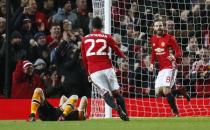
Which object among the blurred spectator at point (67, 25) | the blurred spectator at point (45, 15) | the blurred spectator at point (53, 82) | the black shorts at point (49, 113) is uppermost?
the blurred spectator at point (45, 15)

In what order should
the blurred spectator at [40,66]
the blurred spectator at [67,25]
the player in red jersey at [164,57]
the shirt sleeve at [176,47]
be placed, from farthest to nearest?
the blurred spectator at [67,25], the blurred spectator at [40,66], the player in red jersey at [164,57], the shirt sleeve at [176,47]

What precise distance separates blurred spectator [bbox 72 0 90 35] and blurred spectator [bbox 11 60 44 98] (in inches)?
93.8

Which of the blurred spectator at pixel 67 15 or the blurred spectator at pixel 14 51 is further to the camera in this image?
the blurred spectator at pixel 67 15

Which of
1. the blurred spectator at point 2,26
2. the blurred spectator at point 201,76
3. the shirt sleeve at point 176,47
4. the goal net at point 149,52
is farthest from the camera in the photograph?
the blurred spectator at point 201,76

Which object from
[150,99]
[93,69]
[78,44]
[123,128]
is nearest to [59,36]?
[78,44]

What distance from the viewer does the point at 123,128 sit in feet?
33.1

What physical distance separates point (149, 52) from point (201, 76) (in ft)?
4.62

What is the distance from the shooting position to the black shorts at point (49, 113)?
12555 mm

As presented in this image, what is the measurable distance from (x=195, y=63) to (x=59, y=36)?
336 centimetres

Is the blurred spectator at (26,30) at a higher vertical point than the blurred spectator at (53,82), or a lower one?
higher

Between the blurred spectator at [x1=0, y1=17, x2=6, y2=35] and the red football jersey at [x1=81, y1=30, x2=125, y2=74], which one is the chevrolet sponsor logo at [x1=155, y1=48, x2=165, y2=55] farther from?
the blurred spectator at [x1=0, y1=17, x2=6, y2=35]

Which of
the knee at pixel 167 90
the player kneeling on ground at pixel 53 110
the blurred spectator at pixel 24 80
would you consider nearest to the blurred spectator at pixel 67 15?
the blurred spectator at pixel 24 80

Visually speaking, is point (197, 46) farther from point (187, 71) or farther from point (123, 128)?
point (123, 128)

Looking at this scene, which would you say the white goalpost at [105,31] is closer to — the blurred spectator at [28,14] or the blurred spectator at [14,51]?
the blurred spectator at [14,51]
